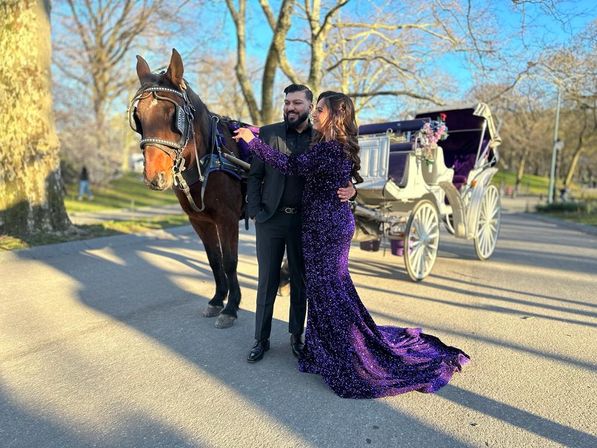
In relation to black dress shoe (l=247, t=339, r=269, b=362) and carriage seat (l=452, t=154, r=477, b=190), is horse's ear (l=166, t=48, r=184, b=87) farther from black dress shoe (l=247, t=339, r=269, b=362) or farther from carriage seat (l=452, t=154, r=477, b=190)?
carriage seat (l=452, t=154, r=477, b=190)

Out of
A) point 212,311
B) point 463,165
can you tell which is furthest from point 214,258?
point 463,165

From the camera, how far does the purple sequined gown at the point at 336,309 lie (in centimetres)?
298

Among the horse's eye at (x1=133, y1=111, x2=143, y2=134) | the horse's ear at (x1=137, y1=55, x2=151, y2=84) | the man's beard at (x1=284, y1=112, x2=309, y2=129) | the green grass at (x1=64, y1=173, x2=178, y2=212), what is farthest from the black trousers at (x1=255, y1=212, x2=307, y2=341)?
the green grass at (x1=64, y1=173, x2=178, y2=212)

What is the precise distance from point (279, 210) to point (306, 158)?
1.70 feet

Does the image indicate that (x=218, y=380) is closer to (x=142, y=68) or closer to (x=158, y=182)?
(x=158, y=182)

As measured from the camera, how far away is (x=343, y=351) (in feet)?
10.1

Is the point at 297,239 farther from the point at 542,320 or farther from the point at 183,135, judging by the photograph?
the point at 542,320

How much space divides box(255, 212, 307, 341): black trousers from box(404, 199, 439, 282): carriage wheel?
2.74 m

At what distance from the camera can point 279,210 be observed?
332cm

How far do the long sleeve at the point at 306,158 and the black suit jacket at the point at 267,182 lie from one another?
152mm

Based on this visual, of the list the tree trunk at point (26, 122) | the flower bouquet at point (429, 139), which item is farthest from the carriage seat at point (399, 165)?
the tree trunk at point (26, 122)

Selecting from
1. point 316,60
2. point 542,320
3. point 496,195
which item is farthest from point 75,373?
point 316,60

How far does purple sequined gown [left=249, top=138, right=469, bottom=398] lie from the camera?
298 centimetres

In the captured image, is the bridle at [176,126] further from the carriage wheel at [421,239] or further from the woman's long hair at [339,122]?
the carriage wheel at [421,239]
